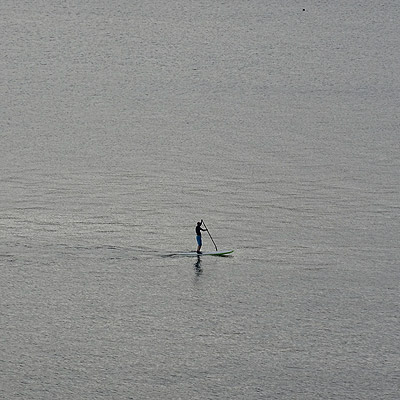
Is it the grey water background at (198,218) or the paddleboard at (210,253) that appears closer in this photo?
the grey water background at (198,218)

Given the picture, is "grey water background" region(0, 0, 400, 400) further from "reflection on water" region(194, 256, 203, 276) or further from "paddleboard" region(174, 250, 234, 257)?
"paddleboard" region(174, 250, 234, 257)

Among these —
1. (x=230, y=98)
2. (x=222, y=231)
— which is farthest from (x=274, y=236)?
(x=230, y=98)

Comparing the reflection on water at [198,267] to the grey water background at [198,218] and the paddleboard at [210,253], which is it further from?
the paddleboard at [210,253]

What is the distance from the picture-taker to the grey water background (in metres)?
53.7

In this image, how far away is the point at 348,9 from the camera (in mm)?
181250

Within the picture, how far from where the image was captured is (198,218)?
77500mm

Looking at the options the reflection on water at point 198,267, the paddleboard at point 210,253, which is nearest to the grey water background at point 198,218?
the reflection on water at point 198,267

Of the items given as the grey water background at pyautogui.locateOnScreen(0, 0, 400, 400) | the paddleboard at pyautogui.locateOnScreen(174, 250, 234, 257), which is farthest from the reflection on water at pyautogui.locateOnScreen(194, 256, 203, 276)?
the paddleboard at pyautogui.locateOnScreen(174, 250, 234, 257)

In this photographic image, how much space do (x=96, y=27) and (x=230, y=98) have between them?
55600 mm

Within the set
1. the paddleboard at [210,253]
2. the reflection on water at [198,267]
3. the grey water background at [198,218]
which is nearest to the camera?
the grey water background at [198,218]

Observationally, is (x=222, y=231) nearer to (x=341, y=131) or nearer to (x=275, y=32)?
(x=341, y=131)

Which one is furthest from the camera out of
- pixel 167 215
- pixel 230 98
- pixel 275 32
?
pixel 275 32

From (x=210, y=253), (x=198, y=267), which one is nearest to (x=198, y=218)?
(x=210, y=253)

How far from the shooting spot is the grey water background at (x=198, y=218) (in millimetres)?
53656
